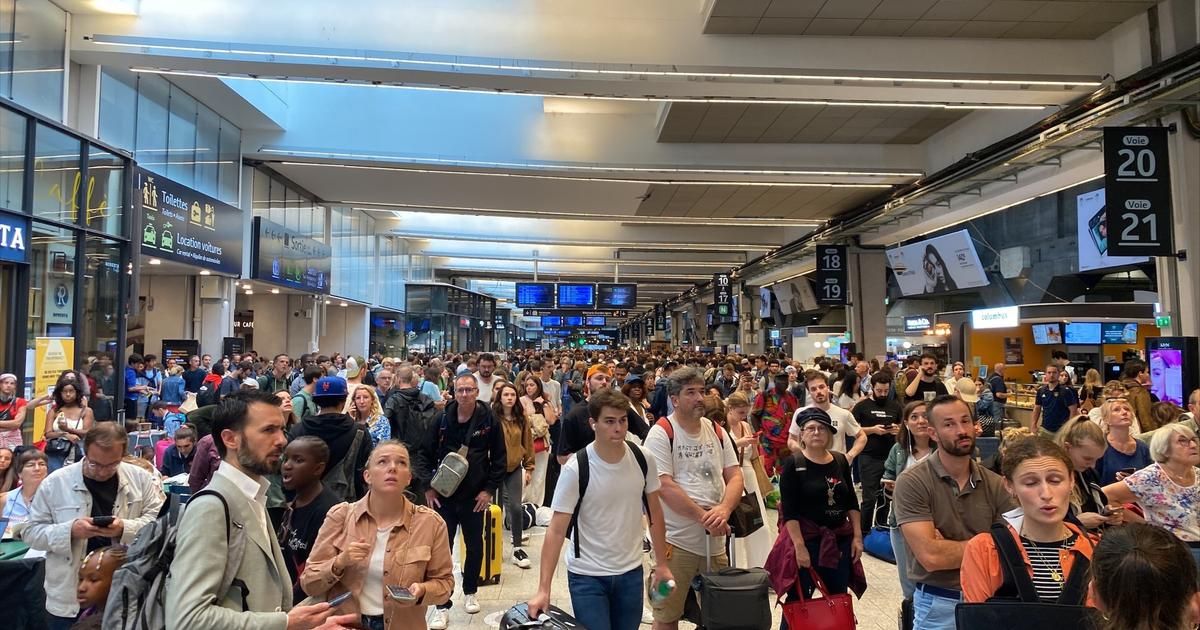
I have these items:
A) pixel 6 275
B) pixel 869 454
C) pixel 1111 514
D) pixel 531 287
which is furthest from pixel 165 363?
pixel 1111 514

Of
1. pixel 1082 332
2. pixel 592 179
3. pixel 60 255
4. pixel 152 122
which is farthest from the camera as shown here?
pixel 1082 332

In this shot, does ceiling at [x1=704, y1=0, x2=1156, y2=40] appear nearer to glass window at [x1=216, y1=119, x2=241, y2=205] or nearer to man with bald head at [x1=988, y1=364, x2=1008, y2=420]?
man with bald head at [x1=988, y1=364, x2=1008, y2=420]

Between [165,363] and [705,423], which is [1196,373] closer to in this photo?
[705,423]

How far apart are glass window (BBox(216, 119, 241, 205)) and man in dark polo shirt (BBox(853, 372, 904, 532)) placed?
13.7 meters

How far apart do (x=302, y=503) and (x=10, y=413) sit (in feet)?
20.8

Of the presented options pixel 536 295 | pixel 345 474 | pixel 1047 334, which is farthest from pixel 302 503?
pixel 536 295

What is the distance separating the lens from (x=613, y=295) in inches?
958

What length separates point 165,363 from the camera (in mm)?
14352

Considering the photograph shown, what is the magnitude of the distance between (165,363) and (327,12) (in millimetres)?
9254

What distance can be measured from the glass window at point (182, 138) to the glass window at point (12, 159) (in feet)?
14.1

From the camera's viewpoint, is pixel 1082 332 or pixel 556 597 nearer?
pixel 556 597

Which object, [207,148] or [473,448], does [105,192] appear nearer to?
[207,148]

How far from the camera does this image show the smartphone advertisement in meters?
10.7

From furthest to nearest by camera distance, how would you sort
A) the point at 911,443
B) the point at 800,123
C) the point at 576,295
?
the point at 576,295
the point at 800,123
the point at 911,443
